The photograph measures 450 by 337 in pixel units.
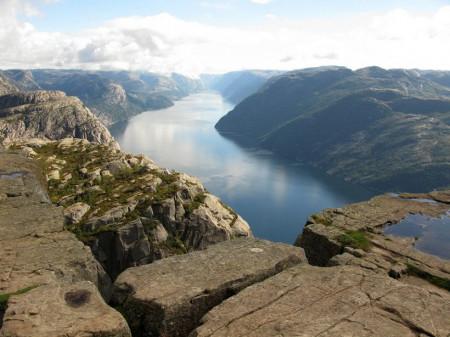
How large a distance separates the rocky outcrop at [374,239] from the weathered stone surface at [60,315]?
14.2m

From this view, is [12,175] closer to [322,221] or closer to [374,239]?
[322,221]

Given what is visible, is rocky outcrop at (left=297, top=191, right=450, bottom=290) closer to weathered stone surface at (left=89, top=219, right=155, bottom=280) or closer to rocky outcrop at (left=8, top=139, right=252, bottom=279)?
weathered stone surface at (left=89, top=219, right=155, bottom=280)

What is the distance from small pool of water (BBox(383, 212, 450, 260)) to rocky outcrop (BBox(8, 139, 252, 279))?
135ft

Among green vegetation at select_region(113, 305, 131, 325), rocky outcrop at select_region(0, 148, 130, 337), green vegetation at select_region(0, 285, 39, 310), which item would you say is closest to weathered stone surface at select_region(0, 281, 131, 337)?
rocky outcrop at select_region(0, 148, 130, 337)

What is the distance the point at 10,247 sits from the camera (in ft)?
57.3

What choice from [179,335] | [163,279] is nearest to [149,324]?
[179,335]

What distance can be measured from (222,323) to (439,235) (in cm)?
2321

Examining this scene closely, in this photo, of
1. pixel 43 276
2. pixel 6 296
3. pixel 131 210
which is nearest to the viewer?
pixel 6 296

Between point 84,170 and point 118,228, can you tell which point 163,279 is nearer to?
point 118,228

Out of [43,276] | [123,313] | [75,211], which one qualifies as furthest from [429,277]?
[75,211]

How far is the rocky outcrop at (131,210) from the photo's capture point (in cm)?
5641

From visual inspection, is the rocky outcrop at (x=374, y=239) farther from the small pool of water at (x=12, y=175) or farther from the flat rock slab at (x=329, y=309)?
the small pool of water at (x=12, y=175)

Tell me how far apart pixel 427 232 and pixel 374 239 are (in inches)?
230

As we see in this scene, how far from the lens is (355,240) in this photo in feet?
79.7
